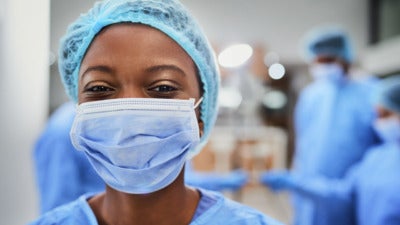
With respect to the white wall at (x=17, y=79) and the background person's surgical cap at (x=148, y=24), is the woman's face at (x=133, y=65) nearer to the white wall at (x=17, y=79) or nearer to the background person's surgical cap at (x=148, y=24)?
the background person's surgical cap at (x=148, y=24)

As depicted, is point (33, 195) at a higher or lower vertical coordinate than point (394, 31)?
lower

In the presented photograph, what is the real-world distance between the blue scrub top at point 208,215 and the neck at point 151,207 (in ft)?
0.06

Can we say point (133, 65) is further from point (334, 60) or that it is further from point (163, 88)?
point (334, 60)

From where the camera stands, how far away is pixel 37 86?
0.69m

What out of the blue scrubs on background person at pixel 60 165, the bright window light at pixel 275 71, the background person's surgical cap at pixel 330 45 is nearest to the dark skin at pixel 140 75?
the blue scrubs on background person at pixel 60 165

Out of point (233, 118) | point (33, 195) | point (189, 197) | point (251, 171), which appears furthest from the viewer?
point (233, 118)

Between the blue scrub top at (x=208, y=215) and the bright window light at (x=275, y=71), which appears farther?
the bright window light at (x=275, y=71)

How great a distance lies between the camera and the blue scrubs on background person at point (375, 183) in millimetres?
1198

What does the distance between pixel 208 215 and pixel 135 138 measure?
0.18 metres

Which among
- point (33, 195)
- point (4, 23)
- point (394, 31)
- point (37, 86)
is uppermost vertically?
point (394, 31)

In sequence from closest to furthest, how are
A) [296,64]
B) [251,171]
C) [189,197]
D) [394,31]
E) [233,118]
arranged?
[189,197], [251,171], [233,118], [394,31], [296,64]

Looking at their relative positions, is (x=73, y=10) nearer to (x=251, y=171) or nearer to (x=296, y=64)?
(x=251, y=171)

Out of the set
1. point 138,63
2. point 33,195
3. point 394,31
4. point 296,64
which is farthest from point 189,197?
point 296,64

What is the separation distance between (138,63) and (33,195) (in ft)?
1.65
